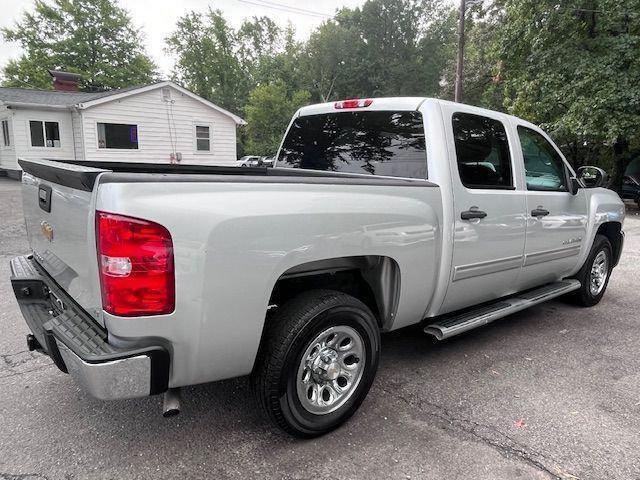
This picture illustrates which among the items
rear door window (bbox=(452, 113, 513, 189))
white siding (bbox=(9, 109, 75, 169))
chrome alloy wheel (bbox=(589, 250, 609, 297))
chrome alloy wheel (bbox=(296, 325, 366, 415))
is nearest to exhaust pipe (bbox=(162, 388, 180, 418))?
chrome alloy wheel (bbox=(296, 325, 366, 415))

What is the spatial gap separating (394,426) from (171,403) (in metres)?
1.34

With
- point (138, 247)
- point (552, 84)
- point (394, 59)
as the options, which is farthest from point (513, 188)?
point (394, 59)

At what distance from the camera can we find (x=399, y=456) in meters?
2.48

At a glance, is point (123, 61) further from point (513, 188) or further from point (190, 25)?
point (513, 188)

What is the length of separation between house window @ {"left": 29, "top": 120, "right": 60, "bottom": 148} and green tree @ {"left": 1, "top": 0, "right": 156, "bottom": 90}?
66.7 ft

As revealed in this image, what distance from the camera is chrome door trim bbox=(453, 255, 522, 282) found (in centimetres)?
326

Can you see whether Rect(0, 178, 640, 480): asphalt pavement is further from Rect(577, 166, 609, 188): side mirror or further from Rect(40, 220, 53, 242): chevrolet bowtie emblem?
Rect(577, 166, 609, 188): side mirror

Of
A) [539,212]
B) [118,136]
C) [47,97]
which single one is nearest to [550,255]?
[539,212]

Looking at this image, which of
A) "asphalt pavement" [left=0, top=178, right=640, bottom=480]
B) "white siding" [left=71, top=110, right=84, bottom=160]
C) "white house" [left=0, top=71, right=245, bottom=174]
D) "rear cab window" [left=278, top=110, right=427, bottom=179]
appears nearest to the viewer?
"asphalt pavement" [left=0, top=178, right=640, bottom=480]

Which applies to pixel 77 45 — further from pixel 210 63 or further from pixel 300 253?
pixel 300 253

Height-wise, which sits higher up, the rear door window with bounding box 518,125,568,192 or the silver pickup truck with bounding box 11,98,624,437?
the rear door window with bounding box 518,125,568,192

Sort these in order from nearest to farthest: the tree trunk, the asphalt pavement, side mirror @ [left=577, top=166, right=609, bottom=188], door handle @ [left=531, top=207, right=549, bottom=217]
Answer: the asphalt pavement < door handle @ [left=531, top=207, right=549, bottom=217] < side mirror @ [left=577, top=166, right=609, bottom=188] < the tree trunk

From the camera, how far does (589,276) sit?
5.03 metres

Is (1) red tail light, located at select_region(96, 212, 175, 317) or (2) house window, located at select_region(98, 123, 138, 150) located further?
(2) house window, located at select_region(98, 123, 138, 150)
